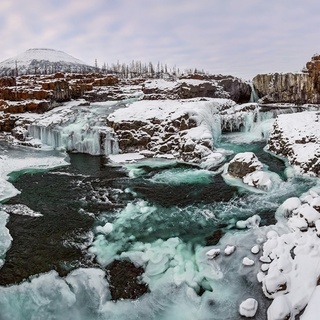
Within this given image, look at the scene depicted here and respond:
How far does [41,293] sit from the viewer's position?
7.08 meters

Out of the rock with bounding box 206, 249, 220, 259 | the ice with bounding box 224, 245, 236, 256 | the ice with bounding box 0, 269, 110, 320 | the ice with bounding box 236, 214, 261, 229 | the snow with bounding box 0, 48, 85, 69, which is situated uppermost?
the snow with bounding box 0, 48, 85, 69

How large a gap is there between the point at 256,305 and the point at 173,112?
1597 cm

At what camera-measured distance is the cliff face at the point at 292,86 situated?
2947cm

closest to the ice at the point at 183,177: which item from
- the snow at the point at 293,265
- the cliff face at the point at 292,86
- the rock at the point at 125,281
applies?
the snow at the point at 293,265

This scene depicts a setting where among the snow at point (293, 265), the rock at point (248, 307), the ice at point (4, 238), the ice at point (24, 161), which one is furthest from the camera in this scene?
the ice at point (24, 161)

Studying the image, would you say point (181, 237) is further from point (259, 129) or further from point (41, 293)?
point (259, 129)

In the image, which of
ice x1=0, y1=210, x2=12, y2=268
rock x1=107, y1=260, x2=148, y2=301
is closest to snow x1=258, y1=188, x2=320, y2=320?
rock x1=107, y1=260, x2=148, y2=301

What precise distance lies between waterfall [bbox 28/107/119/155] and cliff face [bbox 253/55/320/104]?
63.3ft

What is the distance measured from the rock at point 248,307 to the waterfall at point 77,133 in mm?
14708

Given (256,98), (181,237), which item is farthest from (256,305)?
(256,98)

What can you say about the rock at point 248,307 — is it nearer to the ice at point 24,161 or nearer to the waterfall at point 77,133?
the ice at point 24,161

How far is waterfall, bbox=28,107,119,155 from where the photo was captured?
20.0m

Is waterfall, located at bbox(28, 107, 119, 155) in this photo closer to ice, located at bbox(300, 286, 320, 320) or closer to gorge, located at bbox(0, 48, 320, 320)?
gorge, located at bbox(0, 48, 320, 320)

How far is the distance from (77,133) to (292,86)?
23059mm
